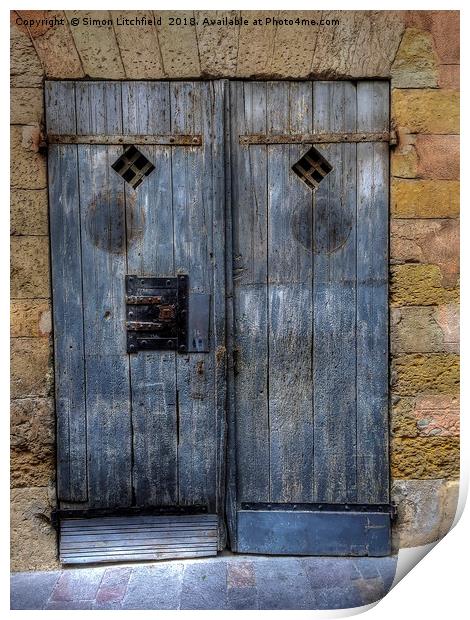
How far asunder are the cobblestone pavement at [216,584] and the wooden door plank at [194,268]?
289mm

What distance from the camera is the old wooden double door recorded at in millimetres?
2115

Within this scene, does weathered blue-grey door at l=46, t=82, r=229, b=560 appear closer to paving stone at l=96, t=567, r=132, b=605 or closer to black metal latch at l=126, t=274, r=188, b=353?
black metal latch at l=126, t=274, r=188, b=353

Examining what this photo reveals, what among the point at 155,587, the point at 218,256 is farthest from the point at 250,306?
the point at 155,587

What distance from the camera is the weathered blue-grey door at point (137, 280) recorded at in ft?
6.87

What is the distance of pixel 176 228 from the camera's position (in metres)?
2.15

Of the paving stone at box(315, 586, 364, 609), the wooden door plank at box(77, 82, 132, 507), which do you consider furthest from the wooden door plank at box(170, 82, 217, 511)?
the paving stone at box(315, 586, 364, 609)

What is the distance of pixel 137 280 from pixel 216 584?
1287 mm

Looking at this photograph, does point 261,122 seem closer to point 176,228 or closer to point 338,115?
point 338,115

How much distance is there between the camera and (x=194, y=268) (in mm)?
2158

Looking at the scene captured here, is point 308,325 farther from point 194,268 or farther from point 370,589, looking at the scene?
point 370,589

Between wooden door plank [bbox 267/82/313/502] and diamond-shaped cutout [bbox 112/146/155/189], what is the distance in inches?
21.0

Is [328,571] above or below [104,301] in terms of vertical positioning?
below

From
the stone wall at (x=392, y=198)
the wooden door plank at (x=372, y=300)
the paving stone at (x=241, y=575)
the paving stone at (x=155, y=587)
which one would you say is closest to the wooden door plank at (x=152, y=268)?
the stone wall at (x=392, y=198)

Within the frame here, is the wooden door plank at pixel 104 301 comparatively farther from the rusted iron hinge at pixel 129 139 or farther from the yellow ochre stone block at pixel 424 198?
the yellow ochre stone block at pixel 424 198
